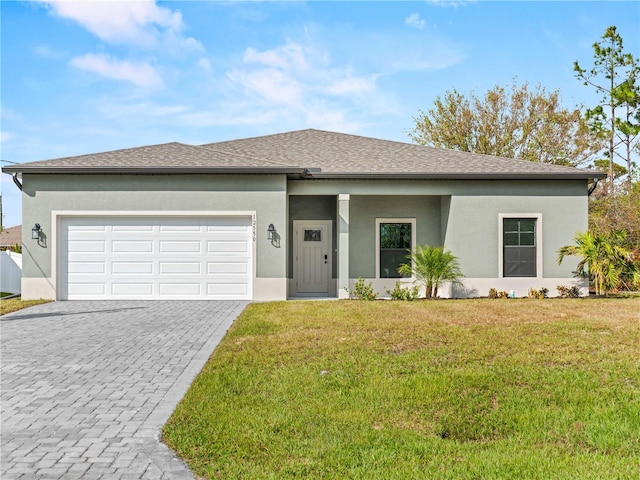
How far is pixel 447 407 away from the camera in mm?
4805

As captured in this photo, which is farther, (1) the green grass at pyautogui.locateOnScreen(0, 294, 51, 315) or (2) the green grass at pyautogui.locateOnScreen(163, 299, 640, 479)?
(1) the green grass at pyautogui.locateOnScreen(0, 294, 51, 315)

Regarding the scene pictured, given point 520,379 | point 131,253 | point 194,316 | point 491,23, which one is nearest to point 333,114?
point 491,23

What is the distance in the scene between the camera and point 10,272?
1566 centimetres

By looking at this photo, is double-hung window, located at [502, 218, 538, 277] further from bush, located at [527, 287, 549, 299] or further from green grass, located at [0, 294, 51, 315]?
green grass, located at [0, 294, 51, 315]

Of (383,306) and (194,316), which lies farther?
(383,306)

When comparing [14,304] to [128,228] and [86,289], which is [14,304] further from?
[128,228]

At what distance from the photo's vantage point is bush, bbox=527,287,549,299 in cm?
1389

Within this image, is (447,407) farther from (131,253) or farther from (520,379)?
(131,253)

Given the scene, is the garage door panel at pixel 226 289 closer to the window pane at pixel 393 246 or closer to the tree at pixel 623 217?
the window pane at pixel 393 246

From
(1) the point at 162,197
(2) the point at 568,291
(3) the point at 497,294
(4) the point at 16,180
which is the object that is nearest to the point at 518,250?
(3) the point at 497,294

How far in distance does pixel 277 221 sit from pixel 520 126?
22271 mm

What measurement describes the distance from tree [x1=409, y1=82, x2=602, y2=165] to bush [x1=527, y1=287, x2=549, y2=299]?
17445 mm

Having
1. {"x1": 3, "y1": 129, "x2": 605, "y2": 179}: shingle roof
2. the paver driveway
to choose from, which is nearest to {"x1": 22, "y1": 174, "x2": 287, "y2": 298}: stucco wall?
{"x1": 3, "y1": 129, "x2": 605, "y2": 179}: shingle roof

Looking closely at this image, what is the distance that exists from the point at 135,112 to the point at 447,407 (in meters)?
16.6
